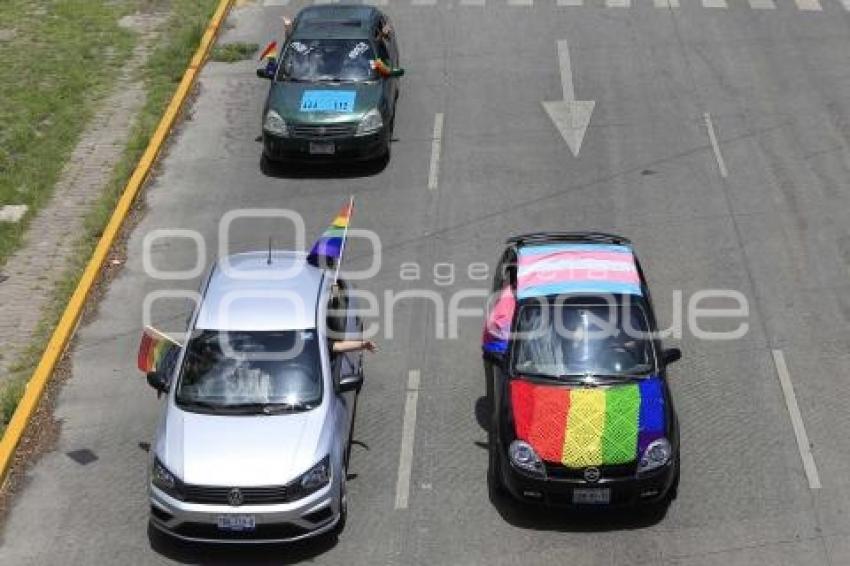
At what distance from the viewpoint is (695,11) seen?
27.1 m

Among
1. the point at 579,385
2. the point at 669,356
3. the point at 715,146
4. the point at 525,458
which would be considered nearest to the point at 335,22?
the point at 715,146

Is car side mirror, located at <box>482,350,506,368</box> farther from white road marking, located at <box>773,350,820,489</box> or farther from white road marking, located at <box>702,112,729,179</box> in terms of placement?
white road marking, located at <box>702,112,729,179</box>

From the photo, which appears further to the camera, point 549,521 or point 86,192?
point 86,192

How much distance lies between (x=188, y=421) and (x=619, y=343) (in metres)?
4.45

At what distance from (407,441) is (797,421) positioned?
4278mm

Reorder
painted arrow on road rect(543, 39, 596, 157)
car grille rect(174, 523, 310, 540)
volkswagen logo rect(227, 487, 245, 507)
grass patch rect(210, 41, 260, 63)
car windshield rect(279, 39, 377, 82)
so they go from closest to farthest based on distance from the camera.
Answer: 1. volkswagen logo rect(227, 487, 245, 507)
2. car grille rect(174, 523, 310, 540)
3. car windshield rect(279, 39, 377, 82)
4. painted arrow on road rect(543, 39, 596, 157)
5. grass patch rect(210, 41, 260, 63)

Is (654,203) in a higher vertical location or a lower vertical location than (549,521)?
lower

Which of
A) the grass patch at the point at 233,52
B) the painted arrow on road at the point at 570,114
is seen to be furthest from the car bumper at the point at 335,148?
the grass patch at the point at 233,52

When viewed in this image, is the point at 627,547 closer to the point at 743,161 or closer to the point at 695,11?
the point at 743,161

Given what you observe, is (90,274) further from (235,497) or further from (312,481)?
(312,481)

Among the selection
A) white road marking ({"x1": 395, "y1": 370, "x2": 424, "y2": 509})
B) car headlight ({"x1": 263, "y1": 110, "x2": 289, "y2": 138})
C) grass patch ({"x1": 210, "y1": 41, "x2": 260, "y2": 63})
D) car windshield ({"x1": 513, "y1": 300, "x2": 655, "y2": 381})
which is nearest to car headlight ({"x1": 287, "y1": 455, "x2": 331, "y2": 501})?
white road marking ({"x1": 395, "y1": 370, "x2": 424, "y2": 509})

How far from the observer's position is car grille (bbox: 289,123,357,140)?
20.4m

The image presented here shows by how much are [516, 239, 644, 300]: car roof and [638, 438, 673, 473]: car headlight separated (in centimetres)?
203

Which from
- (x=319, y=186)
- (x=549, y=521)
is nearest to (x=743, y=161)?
(x=319, y=186)
